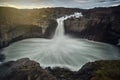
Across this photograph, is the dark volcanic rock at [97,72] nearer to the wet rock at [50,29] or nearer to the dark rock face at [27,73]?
the dark rock face at [27,73]

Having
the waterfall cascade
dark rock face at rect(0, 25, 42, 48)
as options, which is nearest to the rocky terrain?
the waterfall cascade

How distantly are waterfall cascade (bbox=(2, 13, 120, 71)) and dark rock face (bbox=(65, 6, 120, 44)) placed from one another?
61 centimetres

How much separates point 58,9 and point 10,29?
9.20 ft

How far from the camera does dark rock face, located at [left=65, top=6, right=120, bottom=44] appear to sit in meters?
10.6

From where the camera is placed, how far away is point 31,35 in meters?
10.8

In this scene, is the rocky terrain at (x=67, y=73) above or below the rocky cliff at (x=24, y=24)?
below

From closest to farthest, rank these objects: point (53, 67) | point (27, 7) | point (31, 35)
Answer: point (53, 67) → point (31, 35) → point (27, 7)

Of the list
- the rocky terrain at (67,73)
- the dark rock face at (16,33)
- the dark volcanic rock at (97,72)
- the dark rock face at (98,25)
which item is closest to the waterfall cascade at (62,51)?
the dark rock face at (16,33)

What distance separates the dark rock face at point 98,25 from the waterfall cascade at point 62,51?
609 millimetres

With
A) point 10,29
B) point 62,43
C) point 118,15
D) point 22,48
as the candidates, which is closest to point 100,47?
point 62,43

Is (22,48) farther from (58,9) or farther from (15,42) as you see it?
(58,9)

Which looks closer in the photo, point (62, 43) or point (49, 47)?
point (49, 47)

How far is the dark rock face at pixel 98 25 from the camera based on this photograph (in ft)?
34.7

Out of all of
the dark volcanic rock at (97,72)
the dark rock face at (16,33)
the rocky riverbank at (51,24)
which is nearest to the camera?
the dark volcanic rock at (97,72)
